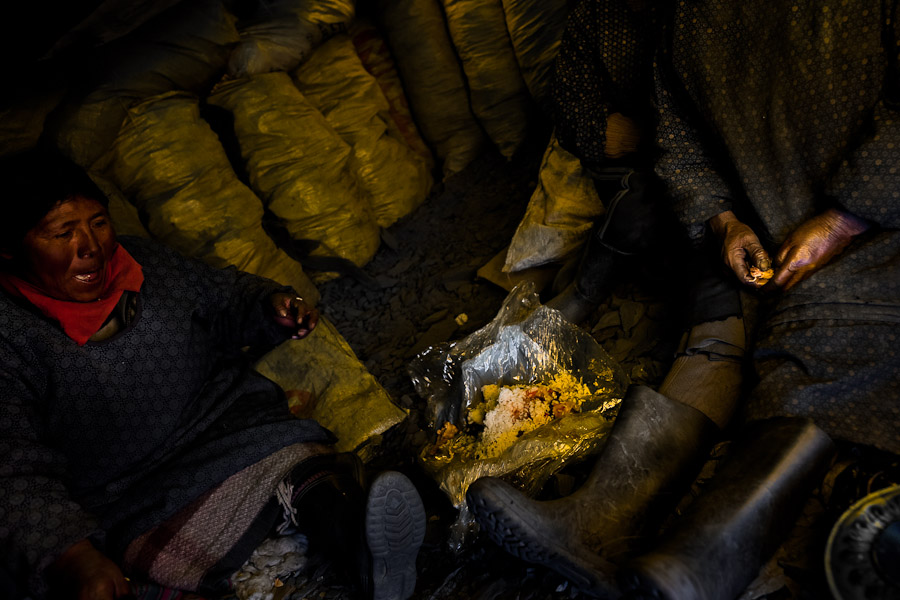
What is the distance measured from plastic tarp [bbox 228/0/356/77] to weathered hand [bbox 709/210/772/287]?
241 centimetres

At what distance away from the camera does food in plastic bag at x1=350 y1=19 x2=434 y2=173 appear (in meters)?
3.51

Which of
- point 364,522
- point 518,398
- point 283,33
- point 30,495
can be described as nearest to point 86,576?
point 30,495

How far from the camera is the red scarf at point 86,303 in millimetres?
1425

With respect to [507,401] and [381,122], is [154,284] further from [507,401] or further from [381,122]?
[381,122]

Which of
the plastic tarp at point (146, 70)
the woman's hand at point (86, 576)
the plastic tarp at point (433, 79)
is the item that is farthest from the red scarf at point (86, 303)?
the plastic tarp at point (433, 79)

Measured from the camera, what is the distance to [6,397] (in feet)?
4.37

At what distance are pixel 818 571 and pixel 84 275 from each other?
190cm

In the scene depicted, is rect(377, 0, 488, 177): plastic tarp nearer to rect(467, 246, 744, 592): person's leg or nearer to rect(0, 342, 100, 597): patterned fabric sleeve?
rect(467, 246, 744, 592): person's leg

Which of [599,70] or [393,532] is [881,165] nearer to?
[599,70]

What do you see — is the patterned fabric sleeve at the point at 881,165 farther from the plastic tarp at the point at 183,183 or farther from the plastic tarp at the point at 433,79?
the plastic tarp at the point at 433,79

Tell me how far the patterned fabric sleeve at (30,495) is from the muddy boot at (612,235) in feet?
5.85

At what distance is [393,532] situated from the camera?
4.25ft

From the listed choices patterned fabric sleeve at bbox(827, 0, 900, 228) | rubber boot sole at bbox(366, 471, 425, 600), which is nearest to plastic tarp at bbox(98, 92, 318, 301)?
rubber boot sole at bbox(366, 471, 425, 600)

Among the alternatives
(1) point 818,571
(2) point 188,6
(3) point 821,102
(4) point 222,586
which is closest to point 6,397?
(4) point 222,586
